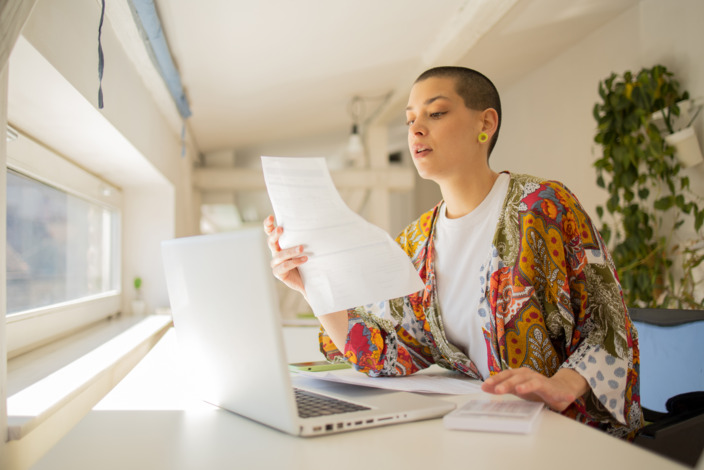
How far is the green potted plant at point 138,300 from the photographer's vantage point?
3.52 metres

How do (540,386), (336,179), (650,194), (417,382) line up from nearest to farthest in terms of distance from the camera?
1. (540,386)
2. (417,382)
3. (650,194)
4. (336,179)

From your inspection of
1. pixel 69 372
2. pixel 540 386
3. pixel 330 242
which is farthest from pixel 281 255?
pixel 69 372

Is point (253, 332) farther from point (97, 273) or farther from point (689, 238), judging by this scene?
point (689, 238)

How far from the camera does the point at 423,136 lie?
4.51 feet

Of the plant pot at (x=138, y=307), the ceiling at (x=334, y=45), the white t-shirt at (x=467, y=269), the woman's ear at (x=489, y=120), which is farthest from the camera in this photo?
the plant pot at (x=138, y=307)

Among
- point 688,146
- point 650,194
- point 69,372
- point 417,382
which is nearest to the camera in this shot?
point 417,382

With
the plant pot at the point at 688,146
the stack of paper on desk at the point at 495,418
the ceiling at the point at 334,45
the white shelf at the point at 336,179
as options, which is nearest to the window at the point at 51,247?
the ceiling at the point at 334,45

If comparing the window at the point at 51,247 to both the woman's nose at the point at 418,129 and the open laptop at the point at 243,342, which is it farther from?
the woman's nose at the point at 418,129

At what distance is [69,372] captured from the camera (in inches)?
60.7

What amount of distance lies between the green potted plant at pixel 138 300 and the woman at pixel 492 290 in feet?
8.06

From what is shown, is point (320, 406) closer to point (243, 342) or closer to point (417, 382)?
point (243, 342)

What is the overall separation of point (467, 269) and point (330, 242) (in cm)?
47

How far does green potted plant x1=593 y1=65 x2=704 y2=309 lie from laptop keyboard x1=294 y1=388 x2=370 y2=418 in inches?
103

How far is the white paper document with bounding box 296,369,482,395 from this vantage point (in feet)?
3.59
